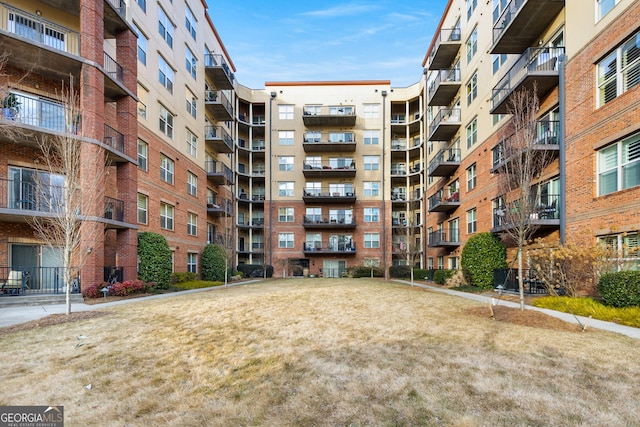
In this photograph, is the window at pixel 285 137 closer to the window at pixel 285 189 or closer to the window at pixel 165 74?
the window at pixel 285 189

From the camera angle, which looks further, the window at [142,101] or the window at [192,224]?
the window at [192,224]

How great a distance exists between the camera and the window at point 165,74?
22.3 meters

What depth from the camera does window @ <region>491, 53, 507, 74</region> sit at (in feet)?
63.9

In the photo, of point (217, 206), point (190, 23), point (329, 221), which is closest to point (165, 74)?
point (190, 23)

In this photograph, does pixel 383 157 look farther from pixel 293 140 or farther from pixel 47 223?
pixel 47 223

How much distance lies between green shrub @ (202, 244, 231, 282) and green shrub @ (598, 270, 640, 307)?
22786 millimetres

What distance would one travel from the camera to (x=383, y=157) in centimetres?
3744

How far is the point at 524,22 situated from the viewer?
15547mm

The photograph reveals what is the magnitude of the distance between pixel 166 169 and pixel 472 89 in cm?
2148

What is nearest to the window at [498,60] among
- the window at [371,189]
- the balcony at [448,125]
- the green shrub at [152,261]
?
the balcony at [448,125]

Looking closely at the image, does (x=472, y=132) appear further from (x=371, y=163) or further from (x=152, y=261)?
(x=152, y=261)

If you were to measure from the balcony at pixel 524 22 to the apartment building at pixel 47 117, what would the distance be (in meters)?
18.4

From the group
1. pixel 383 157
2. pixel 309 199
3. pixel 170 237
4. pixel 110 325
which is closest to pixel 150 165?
pixel 170 237
